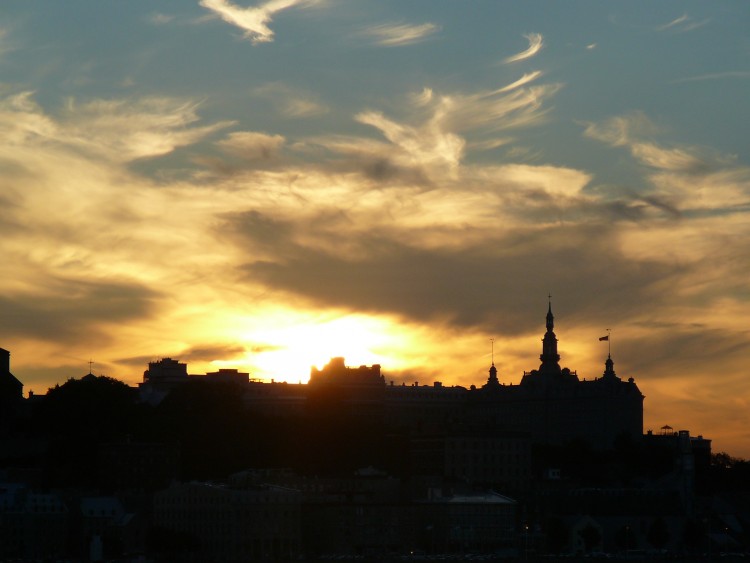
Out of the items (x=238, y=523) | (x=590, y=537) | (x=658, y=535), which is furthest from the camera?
(x=658, y=535)

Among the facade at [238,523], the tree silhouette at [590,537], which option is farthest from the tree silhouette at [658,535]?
the facade at [238,523]

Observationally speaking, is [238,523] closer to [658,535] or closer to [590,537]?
[590,537]

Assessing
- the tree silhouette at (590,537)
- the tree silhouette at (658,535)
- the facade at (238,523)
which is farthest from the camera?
the tree silhouette at (658,535)

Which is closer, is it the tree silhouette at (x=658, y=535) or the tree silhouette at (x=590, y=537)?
the tree silhouette at (x=590, y=537)

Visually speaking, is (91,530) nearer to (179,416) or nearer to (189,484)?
(189,484)

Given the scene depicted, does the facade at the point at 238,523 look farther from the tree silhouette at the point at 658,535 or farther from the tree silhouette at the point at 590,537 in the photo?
the tree silhouette at the point at 658,535

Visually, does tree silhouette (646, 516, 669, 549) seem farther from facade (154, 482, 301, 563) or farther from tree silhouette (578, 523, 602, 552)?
facade (154, 482, 301, 563)

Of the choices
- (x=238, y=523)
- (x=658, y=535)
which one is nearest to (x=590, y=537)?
(x=658, y=535)

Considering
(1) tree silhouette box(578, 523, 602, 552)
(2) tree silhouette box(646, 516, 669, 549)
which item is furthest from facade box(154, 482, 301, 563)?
(2) tree silhouette box(646, 516, 669, 549)

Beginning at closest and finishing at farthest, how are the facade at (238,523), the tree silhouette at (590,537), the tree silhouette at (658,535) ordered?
the facade at (238,523), the tree silhouette at (590,537), the tree silhouette at (658,535)

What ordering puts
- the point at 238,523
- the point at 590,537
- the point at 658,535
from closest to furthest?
the point at 238,523, the point at 590,537, the point at 658,535

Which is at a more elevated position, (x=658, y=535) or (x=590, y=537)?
(x=658, y=535)

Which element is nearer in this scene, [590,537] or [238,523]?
[238,523]

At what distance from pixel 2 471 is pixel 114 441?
1420cm
